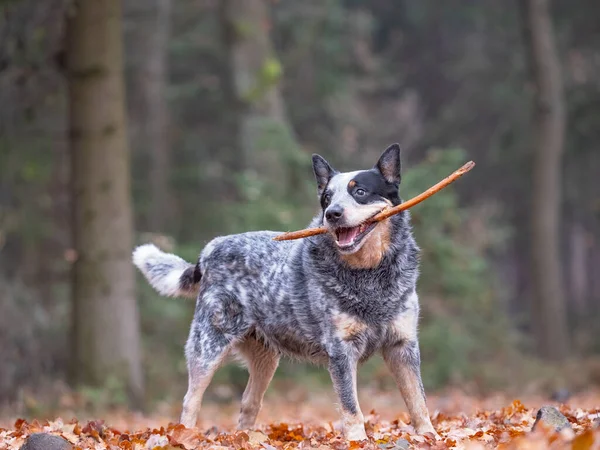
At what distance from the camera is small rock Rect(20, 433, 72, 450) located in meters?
5.39

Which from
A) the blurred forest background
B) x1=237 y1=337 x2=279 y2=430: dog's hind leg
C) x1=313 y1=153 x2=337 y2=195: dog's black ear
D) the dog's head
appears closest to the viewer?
the dog's head

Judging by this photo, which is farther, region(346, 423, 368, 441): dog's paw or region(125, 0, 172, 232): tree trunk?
region(125, 0, 172, 232): tree trunk

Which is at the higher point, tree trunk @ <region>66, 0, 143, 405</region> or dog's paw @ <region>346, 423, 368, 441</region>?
tree trunk @ <region>66, 0, 143, 405</region>

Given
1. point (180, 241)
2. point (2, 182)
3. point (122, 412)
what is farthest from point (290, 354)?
point (180, 241)

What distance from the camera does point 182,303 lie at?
16.1 m

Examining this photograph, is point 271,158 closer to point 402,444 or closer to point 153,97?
point 153,97

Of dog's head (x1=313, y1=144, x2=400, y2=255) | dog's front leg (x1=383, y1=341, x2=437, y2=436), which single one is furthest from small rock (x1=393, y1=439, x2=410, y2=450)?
dog's head (x1=313, y1=144, x2=400, y2=255)

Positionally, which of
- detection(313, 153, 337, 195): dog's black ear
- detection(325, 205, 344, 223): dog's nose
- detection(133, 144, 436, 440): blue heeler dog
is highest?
detection(313, 153, 337, 195): dog's black ear

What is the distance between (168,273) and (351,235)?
2155 millimetres

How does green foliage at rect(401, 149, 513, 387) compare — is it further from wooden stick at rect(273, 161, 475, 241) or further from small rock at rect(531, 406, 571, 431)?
small rock at rect(531, 406, 571, 431)

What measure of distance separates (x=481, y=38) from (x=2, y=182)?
17462mm

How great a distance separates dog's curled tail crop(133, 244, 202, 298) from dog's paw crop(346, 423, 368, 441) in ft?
A: 6.77

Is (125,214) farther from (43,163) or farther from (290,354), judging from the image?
(290,354)

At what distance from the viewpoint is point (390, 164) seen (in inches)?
261
